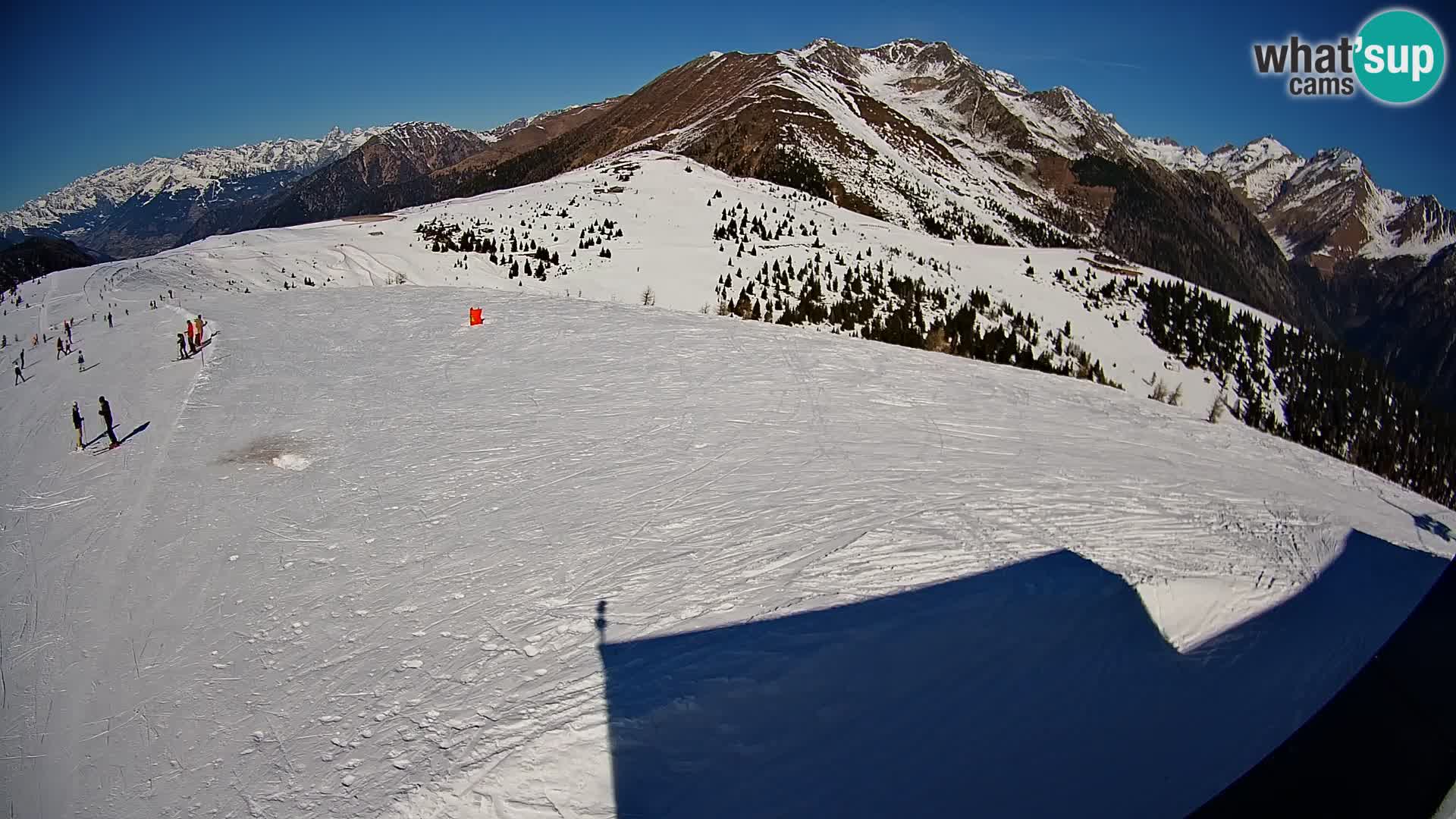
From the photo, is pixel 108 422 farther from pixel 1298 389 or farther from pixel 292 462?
pixel 1298 389

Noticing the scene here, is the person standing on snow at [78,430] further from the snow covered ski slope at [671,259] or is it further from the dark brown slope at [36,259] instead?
the dark brown slope at [36,259]

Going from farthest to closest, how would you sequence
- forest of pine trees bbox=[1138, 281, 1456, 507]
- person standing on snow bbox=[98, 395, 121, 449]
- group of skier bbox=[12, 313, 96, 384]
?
forest of pine trees bbox=[1138, 281, 1456, 507]
group of skier bbox=[12, 313, 96, 384]
person standing on snow bbox=[98, 395, 121, 449]

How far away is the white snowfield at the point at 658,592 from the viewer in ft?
15.1

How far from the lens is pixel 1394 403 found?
53.3 metres

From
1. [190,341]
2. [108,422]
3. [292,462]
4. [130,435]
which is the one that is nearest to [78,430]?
[108,422]

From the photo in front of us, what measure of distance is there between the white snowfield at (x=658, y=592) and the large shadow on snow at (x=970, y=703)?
3 centimetres

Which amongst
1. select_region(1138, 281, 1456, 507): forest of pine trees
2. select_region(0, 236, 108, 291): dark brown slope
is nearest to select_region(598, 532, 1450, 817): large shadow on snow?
select_region(1138, 281, 1456, 507): forest of pine trees

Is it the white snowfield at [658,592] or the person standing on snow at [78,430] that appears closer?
the white snowfield at [658,592]

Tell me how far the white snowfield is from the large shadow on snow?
3cm

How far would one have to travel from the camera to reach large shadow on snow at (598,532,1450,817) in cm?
438

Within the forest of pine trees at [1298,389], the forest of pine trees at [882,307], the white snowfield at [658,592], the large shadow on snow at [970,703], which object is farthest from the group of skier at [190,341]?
the forest of pine trees at [1298,389]

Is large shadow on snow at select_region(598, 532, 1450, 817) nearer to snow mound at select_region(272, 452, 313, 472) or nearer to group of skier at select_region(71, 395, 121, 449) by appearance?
snow mound at select_region(272, 452, 313, 472)

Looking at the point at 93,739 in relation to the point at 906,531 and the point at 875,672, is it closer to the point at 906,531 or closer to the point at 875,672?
the point at 875,672

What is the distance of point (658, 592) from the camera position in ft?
20.8
